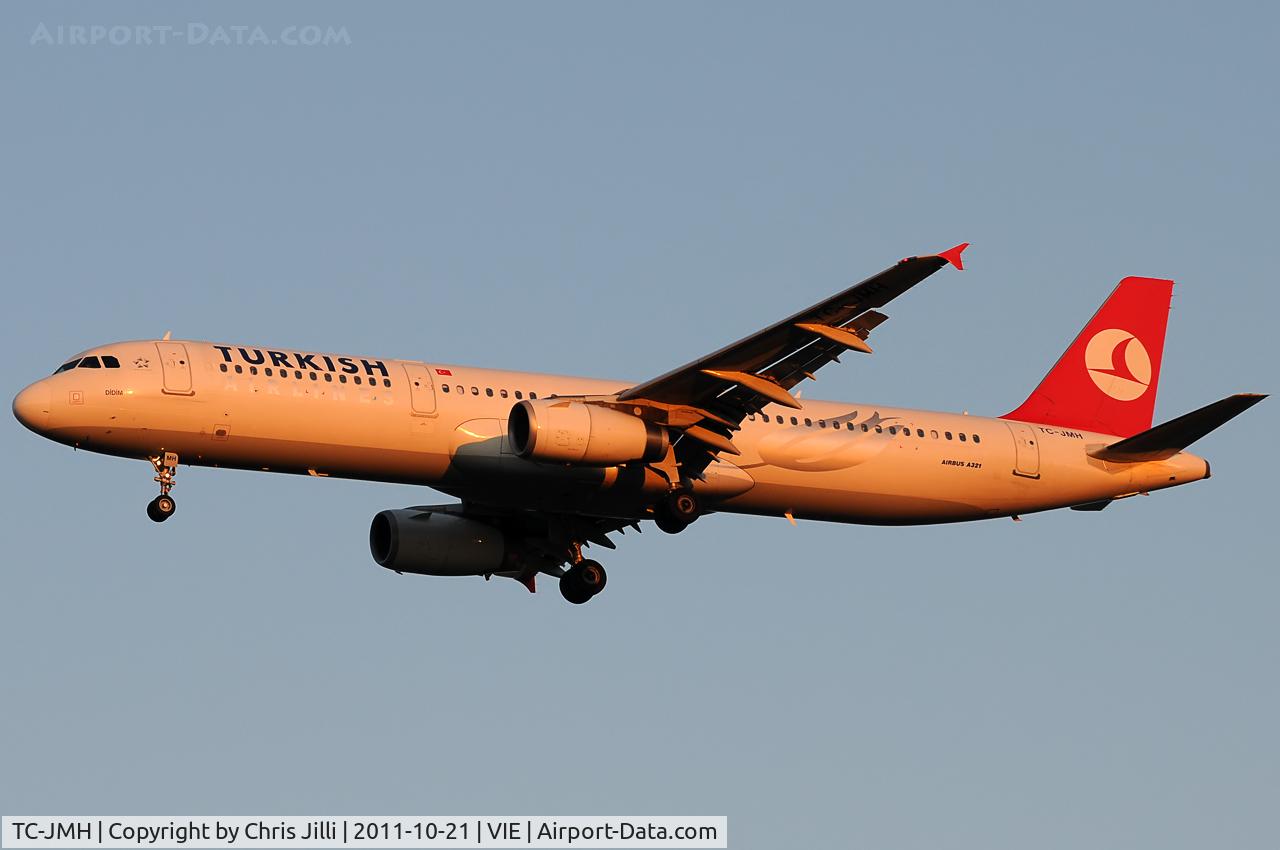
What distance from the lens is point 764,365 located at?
4447 cm

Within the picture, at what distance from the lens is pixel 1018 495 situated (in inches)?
1997

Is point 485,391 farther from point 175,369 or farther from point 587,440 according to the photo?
point 175,369

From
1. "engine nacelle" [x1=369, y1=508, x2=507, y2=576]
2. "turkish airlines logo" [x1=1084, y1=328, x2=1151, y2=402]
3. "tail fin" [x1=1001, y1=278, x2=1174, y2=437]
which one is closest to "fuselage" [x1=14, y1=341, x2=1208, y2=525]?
"tail fin" [x1=1001, y1=278, x2=1174, y2=437]

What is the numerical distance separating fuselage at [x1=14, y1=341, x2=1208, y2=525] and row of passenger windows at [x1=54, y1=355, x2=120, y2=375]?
4cm

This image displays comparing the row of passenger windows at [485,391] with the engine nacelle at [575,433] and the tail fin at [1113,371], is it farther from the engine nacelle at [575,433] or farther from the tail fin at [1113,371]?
the tail fin at [1113,371]

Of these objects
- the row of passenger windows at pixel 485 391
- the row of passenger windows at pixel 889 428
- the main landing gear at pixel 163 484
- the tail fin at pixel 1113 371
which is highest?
the tail fin at pixel 1113 371

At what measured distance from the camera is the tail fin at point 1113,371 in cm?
5331

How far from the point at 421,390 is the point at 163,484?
595 cm

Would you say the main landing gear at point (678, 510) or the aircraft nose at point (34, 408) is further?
the main landing gear at point (678, 510)

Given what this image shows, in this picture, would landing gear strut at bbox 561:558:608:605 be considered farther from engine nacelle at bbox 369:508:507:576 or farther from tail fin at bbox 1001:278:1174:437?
tail fin at bbox 1001:278:1174:437

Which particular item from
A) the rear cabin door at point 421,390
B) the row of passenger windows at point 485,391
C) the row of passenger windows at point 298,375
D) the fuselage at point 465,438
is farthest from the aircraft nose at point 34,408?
the row of passenger windows at point 485,391

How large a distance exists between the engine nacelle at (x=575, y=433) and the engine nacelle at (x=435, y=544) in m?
6.71

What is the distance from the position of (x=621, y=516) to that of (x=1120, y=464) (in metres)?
13.2

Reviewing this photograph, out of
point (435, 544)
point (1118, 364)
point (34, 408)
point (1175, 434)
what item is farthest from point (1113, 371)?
point (34, 408)
